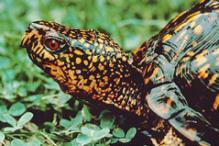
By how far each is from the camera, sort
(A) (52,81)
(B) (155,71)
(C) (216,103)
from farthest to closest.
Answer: (A) (52,81)
(B) (155,71)
(C) (216,103)

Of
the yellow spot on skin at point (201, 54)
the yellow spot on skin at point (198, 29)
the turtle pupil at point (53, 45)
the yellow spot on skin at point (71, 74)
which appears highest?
the yellow spot on skin at point (198, 29)

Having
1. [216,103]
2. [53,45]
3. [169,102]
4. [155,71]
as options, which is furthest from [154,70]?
[53,45]

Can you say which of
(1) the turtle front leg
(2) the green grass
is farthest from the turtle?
(2) the green grass

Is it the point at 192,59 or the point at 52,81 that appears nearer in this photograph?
the point at 192,59

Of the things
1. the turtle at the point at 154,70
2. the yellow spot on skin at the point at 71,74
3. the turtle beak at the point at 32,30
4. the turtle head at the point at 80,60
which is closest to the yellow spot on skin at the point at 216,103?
the turtle at the point at 154,70

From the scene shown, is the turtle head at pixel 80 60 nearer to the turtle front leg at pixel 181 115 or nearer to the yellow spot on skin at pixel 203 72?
the turtle front leg at pixel 181 115

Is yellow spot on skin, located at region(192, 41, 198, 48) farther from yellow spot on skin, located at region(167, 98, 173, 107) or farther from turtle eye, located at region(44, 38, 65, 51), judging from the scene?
turtle eye, located at region(44, 38, 65, 51)

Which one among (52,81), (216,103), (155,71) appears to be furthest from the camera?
(52,81)

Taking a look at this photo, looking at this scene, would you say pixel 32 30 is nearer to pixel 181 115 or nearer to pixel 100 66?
pixel 100 66
